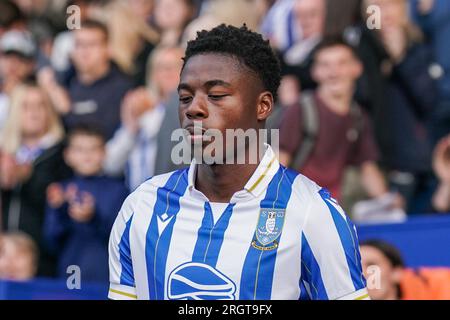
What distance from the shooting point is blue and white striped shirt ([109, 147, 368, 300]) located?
3350mm

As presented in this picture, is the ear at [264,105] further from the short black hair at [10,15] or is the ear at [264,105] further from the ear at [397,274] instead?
the short black hair at [10,15]

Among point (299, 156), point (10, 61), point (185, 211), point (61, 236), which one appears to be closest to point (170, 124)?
point (299, 156)

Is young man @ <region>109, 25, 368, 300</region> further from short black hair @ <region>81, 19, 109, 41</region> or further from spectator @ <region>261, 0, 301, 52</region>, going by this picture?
short black hair @ <region>81, 19, 109, 41</region>

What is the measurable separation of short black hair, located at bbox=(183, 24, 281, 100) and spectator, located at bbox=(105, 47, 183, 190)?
3.83m

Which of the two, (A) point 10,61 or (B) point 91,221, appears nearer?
(B) point 91,221

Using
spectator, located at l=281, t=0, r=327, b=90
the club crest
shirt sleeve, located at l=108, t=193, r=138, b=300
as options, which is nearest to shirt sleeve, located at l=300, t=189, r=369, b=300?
the club crest

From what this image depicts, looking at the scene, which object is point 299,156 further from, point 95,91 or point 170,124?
point 95,91

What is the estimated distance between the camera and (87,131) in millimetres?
7953

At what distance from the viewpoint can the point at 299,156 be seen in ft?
23.6

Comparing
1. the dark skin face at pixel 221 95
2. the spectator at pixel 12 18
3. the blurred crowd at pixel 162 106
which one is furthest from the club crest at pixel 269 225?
the spectator at pixel 12 18

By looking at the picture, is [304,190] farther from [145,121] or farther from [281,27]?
[145,121]

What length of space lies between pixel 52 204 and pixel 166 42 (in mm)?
1616

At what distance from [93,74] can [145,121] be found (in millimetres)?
837
